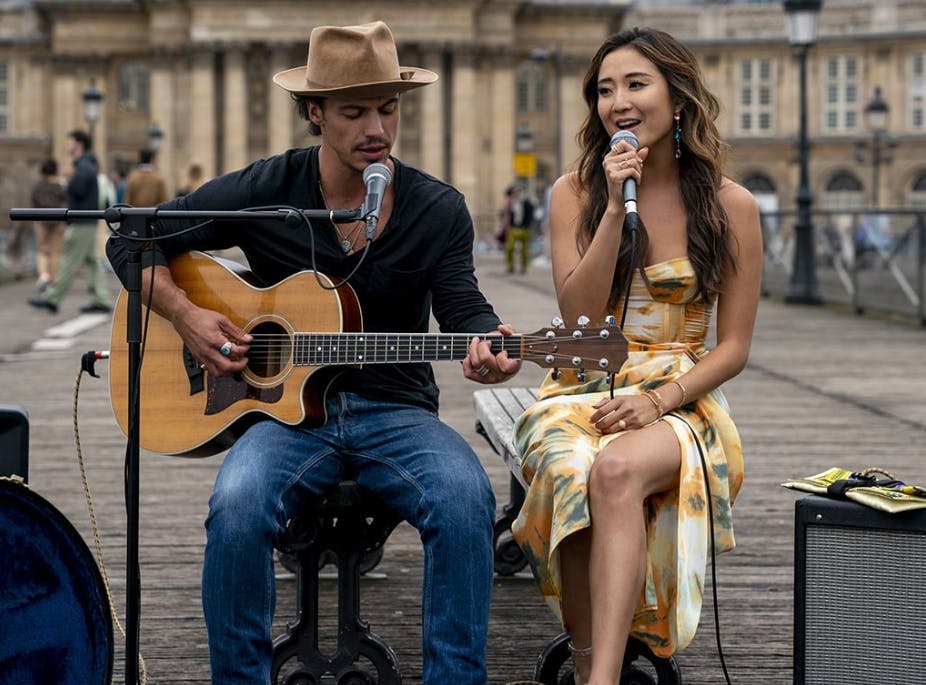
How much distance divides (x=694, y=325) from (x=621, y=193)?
1.76ft

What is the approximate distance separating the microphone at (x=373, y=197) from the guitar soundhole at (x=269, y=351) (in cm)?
55

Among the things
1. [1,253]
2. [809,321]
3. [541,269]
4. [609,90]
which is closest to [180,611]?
[609,90]

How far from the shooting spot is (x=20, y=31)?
74562 millimetres

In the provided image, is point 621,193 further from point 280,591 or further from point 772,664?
point 280,591

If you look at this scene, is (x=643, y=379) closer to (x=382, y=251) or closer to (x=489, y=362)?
(x=489, y=362)

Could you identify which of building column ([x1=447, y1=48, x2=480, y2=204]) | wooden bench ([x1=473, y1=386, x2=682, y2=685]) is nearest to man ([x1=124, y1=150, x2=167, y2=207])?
wooden bench ([x1=473, y1=386, x2=682, y2=685])

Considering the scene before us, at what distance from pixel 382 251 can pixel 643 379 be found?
766 millimetres

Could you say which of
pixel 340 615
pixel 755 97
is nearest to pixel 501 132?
pixel 755 97

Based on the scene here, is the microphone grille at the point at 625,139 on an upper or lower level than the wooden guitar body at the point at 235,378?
upper

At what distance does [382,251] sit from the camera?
4.36 m

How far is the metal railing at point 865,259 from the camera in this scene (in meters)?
17.8

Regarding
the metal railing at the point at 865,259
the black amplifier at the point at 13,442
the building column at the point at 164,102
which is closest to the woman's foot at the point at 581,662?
the black amplifier at the point at 13,442

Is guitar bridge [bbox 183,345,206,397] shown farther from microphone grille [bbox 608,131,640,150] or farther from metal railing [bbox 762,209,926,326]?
metal railing [bbox 762,209,926,326]

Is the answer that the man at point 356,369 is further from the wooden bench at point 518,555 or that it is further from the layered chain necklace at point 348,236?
the wooden bench at point 518,555
